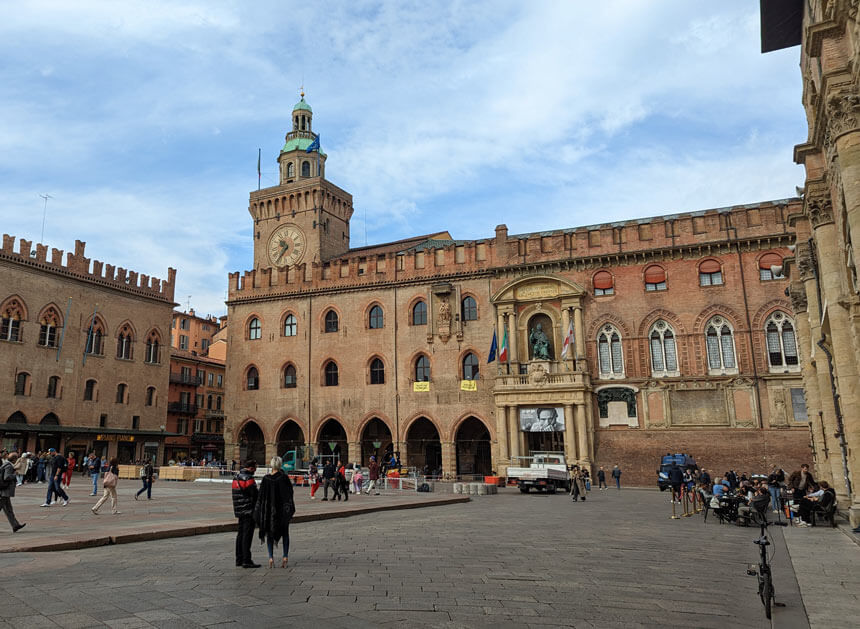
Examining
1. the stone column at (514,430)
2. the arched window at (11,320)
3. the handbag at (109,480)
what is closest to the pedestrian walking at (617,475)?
the stone column at (514,430)

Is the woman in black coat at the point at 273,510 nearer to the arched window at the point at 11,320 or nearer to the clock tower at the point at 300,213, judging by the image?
the arched window at the point at 11,320

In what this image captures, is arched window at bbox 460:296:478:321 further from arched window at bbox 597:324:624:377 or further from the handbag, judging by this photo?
the handbag

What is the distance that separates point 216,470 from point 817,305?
26724mm

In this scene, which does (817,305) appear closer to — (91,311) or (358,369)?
(358,369)

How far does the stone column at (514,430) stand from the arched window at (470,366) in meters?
3.36

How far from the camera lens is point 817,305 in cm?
1809

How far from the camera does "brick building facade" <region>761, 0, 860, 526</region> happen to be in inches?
444

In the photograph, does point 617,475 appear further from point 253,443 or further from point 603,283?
point 253,443

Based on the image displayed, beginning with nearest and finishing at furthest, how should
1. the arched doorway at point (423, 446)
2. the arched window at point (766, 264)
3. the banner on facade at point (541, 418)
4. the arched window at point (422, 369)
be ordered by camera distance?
1. the arched window at point (766, 264)
2. the banner on facade at point (541, 418)
3. the arched window at point (422, 369)
4. the arched doorway at point (423, 446)

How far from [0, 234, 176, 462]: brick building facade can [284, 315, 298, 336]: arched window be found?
915cm

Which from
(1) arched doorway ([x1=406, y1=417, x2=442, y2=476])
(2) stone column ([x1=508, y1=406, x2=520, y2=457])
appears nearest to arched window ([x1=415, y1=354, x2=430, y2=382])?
(1) arched doorway ([x1=406, y1=417, x2=442, y2=476])

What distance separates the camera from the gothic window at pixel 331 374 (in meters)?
40.2

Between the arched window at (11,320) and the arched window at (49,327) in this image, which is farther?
the arched window at (49,327)

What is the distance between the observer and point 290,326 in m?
42.2
